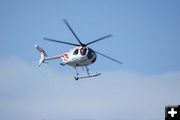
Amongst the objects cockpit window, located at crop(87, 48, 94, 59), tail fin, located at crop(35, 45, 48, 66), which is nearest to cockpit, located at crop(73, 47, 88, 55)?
cockpit window, located at crop(87, 48, 94, 59)

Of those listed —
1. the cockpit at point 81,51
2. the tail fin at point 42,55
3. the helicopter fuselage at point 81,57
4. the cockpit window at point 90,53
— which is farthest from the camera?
the tail fin at point 42,55

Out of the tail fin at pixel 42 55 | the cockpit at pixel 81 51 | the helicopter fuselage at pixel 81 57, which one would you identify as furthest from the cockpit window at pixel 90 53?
the tail fin at pixel 42 55

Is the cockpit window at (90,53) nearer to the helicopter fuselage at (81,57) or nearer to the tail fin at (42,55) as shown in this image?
the helicopter fuselage at (81,57)

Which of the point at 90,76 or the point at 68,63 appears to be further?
the point at 68,63

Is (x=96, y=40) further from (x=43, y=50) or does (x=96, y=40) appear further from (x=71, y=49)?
(x=43, y=50)

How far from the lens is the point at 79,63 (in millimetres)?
73750

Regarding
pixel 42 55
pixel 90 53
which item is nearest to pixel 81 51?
pixel 90 53

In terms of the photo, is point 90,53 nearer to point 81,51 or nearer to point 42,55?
point 81,51

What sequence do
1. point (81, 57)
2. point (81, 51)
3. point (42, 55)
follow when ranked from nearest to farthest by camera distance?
point (81, 57)
point (81, 51)
point (42, 55)

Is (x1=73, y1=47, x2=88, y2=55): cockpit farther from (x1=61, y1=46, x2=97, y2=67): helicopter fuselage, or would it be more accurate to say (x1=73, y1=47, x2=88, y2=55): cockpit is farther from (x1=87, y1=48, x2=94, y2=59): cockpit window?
(x1=87, y1=48, x2=94, y2=59): cockpit window

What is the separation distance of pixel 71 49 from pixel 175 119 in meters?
59.2

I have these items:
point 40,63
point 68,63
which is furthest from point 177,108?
point 40,63

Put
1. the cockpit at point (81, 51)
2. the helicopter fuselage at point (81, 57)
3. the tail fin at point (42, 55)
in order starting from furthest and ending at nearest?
the tail fin at point (42, 55) < the cockpit at point (81, 51) < the helicopter fuselage at point (81, 57)

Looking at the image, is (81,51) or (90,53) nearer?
(90,53)
